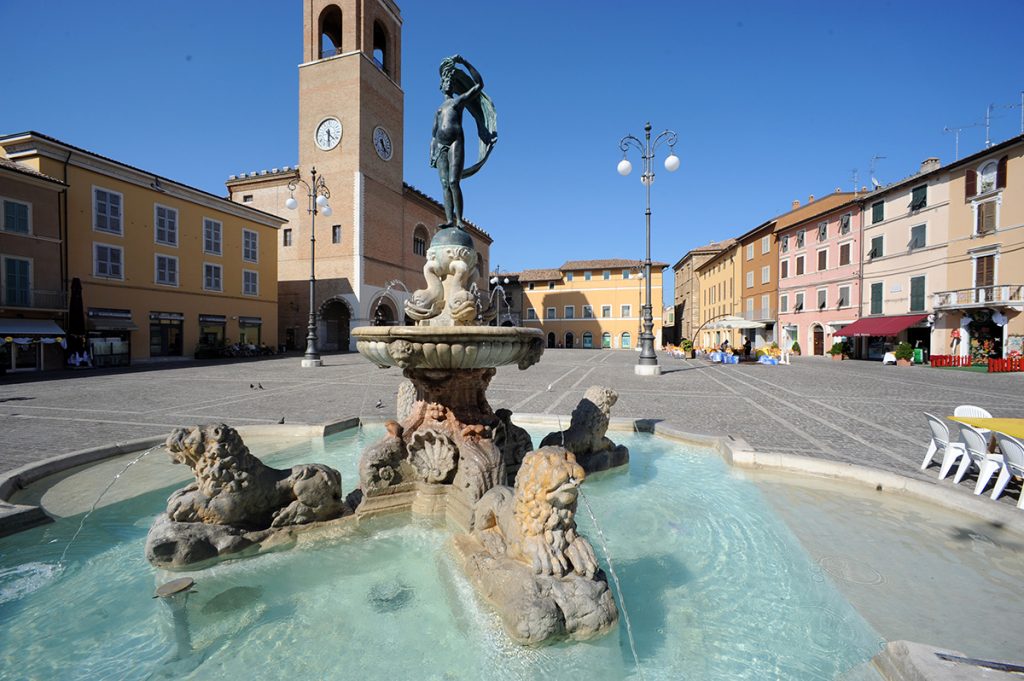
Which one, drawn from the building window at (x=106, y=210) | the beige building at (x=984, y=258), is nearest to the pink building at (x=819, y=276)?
the beige building at (x=984, y=258)

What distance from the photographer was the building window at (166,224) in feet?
88.7

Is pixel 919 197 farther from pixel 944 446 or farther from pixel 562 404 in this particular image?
pixel 944 446

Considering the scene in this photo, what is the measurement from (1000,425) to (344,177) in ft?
126

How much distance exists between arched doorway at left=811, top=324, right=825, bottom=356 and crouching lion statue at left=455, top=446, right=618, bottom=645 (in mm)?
41376

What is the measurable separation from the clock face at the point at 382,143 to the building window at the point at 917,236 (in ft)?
127

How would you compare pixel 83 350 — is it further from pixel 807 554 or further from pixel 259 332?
pixel 807 554

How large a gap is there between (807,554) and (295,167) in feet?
141

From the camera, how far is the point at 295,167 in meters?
37.5

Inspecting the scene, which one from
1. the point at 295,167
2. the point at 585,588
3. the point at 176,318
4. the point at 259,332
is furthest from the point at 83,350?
the point at 585,588

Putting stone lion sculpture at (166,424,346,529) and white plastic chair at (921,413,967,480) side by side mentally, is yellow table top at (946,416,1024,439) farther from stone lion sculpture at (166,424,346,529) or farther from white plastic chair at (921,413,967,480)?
stone lion sculpture at (166,424,346,529)

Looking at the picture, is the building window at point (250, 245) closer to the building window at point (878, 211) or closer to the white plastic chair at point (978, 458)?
the white plastic chair at point (978, 458)

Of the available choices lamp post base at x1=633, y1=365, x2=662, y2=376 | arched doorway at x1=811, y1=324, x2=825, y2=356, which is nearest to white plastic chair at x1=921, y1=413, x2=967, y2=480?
lamp post base at x1=633, y1=365, x2=662, y2=376

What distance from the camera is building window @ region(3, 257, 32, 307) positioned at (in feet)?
65.9

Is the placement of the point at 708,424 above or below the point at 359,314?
below
